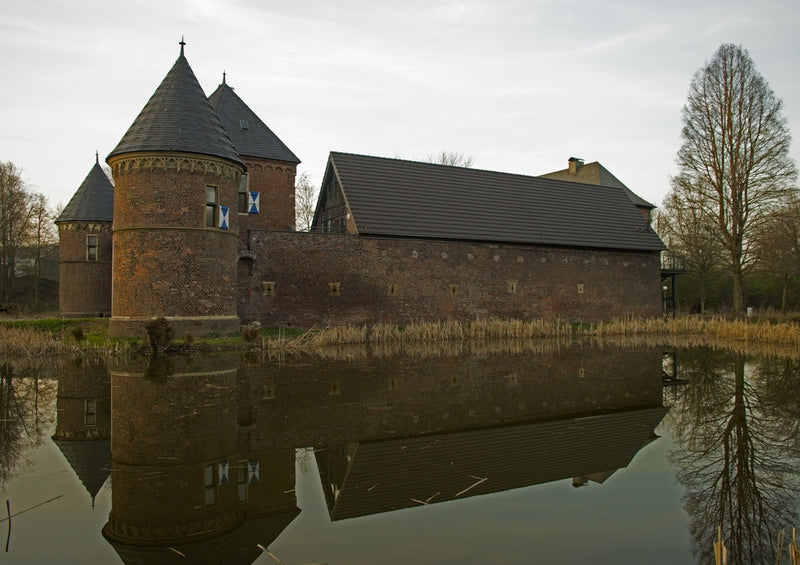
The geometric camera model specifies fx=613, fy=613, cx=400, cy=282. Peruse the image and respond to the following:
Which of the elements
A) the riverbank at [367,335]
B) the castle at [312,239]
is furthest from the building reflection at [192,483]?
the castle at [312,239]

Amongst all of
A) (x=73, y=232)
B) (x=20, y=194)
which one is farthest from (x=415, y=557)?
(x=20, y=194)

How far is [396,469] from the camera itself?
5.38m

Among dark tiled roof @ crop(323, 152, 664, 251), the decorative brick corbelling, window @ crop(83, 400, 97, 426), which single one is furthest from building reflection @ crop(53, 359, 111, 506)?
dark tiled roof @ crop(323, 152, 664, 251)

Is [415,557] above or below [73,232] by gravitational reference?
below

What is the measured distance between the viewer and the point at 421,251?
21234 millimetres

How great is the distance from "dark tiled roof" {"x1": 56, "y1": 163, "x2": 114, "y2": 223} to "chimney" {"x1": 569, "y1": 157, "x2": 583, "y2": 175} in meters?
25.7

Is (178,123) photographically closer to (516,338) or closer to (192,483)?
(516,338)

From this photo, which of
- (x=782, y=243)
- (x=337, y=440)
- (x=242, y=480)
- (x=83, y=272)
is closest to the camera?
(x=242, y=480)

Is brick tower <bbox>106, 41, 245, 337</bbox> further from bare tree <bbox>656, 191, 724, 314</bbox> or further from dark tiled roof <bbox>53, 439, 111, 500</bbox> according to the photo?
bare tree <bbox>656, 191, 724, 314</bbox>

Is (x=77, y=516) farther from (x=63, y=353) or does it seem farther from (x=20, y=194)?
(x=20, y=194)

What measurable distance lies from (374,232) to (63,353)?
9880 mm

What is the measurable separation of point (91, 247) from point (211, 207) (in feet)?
28.8

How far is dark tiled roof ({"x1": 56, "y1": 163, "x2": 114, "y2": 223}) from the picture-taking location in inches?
887

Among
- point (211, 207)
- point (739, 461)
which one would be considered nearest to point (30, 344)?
point (211, 207)
